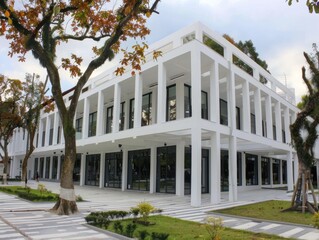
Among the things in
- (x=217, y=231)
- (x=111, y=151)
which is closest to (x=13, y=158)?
(x=111, y=151)

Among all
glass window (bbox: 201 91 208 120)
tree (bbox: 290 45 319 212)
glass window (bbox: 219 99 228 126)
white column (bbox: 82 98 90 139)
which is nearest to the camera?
tree (bbox: 290 45 319 212)

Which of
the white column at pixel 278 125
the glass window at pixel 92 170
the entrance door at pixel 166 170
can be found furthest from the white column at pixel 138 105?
the white column at pixel 278 125

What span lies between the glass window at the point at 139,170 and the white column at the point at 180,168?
10.0ft

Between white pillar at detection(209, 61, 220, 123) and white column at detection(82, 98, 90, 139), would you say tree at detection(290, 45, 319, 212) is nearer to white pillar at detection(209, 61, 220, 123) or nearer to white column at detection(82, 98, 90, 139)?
white pillar at detection(209, 61, 220, 123)

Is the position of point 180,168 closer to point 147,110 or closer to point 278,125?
point 147,110

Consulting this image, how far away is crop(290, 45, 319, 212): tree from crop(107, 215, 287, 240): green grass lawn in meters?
5.24

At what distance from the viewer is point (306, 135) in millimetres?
13062

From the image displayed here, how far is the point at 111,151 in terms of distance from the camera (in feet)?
87.1

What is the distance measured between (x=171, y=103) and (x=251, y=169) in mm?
10723

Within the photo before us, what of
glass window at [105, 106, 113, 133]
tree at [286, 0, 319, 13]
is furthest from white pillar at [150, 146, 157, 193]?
tree at [286, 0, 319, 13]

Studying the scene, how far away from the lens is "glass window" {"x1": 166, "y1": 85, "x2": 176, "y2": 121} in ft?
67.8

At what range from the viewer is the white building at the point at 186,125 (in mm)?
15781

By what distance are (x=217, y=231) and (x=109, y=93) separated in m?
18.8

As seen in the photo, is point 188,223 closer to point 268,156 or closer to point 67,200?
point 67,200
